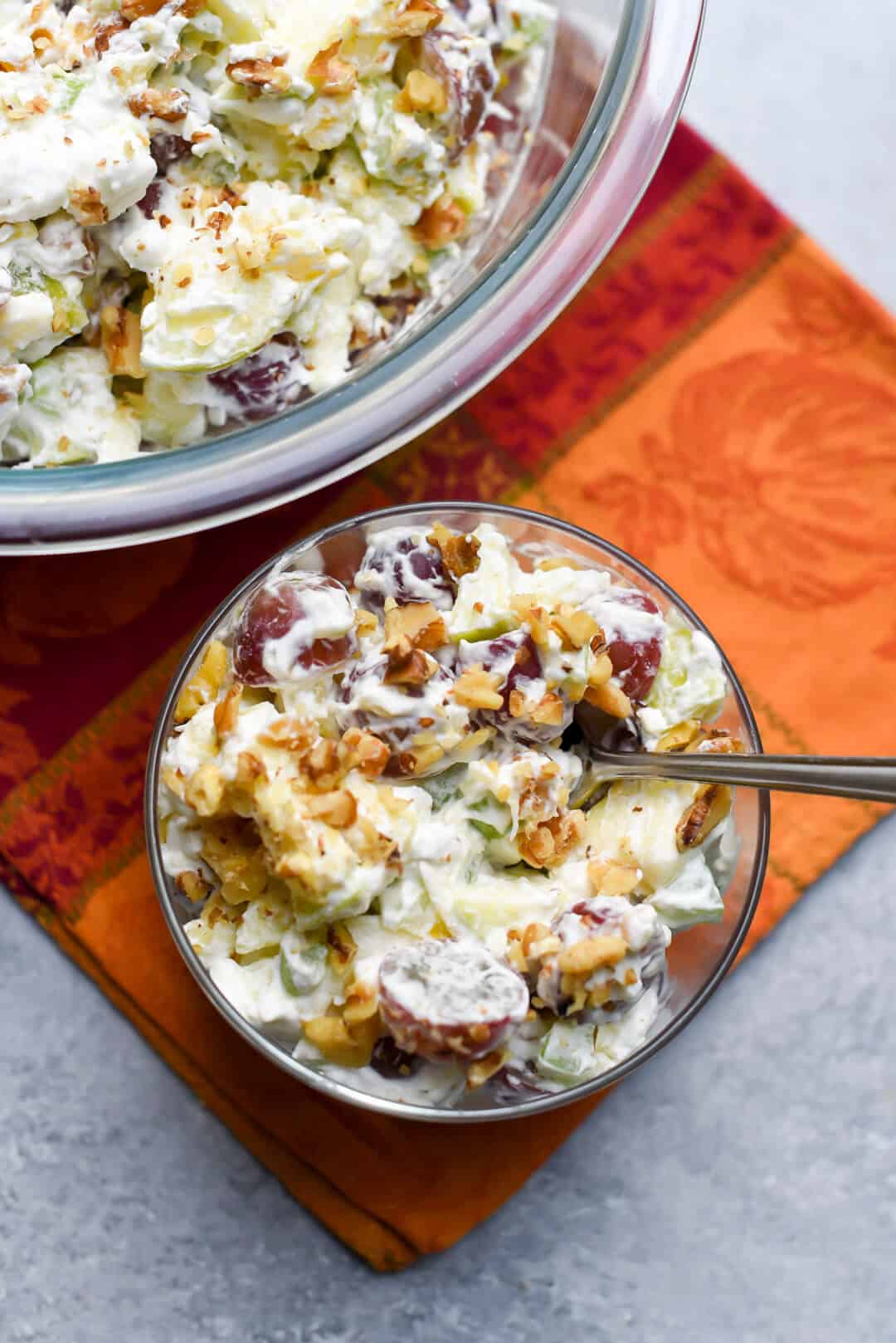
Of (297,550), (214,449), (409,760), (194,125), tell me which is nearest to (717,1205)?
(409,760)

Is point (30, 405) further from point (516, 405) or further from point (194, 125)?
point (516, 405)

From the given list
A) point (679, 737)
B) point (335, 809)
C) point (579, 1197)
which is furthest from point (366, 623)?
point (579, 1197)

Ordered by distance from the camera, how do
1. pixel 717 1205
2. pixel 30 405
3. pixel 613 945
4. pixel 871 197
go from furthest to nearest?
pixel 871 197 → pixel 717 1205 → pixel 30 405 → pixel 613 945

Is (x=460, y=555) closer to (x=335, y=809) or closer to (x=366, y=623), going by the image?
(x=366, y=623)

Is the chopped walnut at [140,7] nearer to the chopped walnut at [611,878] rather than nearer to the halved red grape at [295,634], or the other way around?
the halved red grape at [295,634]

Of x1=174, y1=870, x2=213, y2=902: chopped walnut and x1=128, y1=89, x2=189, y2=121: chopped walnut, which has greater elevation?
x1=128, y1=89, x2=189, y2=121: chopped walnut

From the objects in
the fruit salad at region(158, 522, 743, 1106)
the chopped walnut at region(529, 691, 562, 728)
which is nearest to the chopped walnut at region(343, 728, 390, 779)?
the fruit salad at region(158, 522, 743, 1106)

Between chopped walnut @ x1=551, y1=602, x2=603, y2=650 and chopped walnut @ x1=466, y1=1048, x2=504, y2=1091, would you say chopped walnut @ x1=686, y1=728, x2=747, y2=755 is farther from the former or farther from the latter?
chopped walnut @ x1=466, y1=1048, x2=504, y2=1091

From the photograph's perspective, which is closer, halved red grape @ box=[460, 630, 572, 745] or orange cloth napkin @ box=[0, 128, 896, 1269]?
halved red grape @ box=[460, 630, 572, 745]

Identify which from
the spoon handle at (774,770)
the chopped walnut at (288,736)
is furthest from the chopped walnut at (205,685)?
the spoon handle at (774,770)
